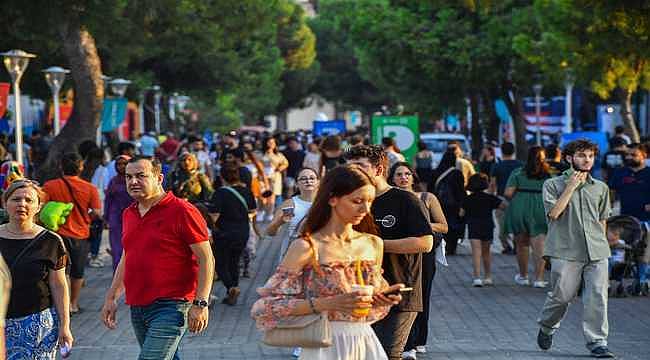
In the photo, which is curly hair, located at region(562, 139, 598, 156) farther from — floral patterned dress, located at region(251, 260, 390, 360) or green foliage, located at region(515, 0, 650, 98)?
green foliage, located at region(515, 0, 650, 98)

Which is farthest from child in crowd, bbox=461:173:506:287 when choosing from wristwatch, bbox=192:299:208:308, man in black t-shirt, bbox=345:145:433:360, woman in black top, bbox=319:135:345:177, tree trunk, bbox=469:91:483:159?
tree trunk, bbox=469:91:483:159

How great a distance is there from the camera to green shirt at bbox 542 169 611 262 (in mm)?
10375

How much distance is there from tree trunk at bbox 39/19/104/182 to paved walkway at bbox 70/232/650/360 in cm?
756

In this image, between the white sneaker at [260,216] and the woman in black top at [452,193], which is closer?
the woman in black top at [452,193]

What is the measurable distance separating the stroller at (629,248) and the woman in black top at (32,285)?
8304mm

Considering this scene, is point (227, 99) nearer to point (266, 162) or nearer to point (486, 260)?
point (266, 162)

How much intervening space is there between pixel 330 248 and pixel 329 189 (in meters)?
0.25

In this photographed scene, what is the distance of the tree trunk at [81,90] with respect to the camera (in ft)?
76.5

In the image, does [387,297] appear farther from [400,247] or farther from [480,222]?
[480,222]

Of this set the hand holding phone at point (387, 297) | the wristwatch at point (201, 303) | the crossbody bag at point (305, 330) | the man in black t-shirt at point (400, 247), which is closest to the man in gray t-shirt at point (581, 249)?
the man in black t-shirt at point (400, 247)

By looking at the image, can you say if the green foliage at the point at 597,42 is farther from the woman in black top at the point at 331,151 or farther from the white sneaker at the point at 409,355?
the white sneaker at the point at 409,355

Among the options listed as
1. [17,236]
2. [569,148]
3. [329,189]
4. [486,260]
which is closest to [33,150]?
[486,260]

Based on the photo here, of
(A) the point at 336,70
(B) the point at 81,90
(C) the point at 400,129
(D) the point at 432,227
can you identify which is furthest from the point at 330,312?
(A) the point at 336,70

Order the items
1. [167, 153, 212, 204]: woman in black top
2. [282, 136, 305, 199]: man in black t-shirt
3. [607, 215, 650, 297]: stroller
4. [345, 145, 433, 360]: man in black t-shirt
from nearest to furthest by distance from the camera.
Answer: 1. [345, 145, 433, 360]: man in black t-shirt
2. [607, 215, 650, 297]: stroller
3. [167, 153, 212, 204]: woman in black top
4. [282, 136, 305, 199]: man in black t-shirt
